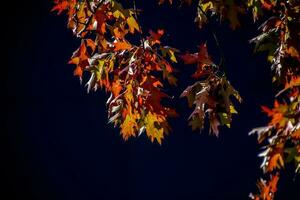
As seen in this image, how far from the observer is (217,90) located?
2291 mm

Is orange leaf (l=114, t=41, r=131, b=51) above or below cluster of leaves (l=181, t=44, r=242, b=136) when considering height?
above

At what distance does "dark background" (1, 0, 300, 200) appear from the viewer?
A: 550 cm

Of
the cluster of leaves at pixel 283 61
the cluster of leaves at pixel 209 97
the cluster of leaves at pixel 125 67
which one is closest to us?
the cluster of leaves at pixel 283 61

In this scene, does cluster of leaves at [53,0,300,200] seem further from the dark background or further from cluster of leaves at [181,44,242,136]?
the dark background

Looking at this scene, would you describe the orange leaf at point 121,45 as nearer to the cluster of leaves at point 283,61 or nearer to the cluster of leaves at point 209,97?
the cluster of leaves at point 209,97

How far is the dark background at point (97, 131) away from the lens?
5.50 m

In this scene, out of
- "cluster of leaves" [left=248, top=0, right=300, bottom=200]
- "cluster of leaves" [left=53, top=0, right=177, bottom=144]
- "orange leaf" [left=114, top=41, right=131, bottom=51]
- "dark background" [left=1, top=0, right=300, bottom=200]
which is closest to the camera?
"cluster of leaves" [left=248, top=0, right=300, bottom=200]

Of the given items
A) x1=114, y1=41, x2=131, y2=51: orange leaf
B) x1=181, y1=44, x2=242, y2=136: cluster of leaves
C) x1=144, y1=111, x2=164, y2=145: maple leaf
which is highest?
x1=114, y1=41, x2=131, y2=51: orange leaf

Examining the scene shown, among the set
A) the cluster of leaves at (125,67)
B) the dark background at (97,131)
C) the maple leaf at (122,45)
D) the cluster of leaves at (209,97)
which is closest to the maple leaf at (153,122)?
the cluster of leaves at (125,67)

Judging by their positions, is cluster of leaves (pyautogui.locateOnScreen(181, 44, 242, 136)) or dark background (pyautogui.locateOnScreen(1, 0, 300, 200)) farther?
dark background (pyautogui.locateOnScreen(1, 0, 300, 200))

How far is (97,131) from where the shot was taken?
571 centimetres

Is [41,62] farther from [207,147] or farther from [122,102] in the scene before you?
[122,102]

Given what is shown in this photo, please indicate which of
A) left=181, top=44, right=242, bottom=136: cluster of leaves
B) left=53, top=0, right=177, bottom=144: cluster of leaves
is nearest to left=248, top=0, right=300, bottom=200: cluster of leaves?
left=181, top=44, right=242, bottom=136: cluster of leaves

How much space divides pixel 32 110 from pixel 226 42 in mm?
2960
